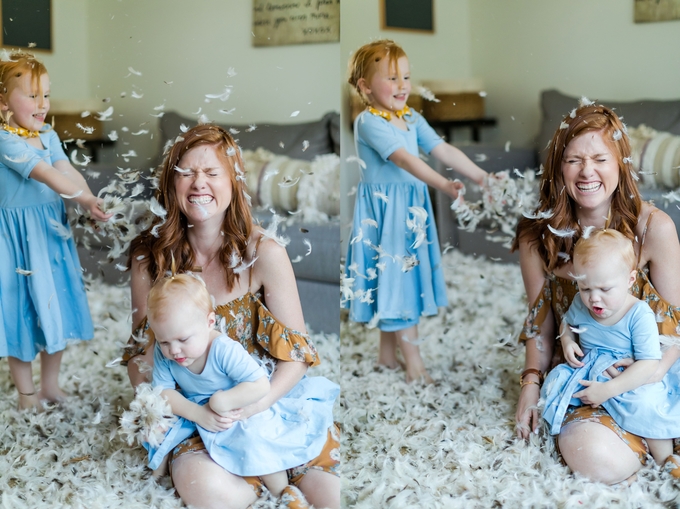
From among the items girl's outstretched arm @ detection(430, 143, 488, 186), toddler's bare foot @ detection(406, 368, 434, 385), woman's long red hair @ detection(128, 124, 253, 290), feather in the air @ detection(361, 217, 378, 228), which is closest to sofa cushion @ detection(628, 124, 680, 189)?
girl's outstretched arm @ detection(430, 143, 488, 186)

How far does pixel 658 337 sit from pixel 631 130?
0.43 metres

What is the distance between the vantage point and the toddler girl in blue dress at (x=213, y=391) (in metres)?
1.10

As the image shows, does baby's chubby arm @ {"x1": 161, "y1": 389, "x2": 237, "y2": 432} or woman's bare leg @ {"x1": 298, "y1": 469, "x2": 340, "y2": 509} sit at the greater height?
baby's chubby arm @ {"x1": 161, "y1": 389, "x2": 237, "y2": 432}

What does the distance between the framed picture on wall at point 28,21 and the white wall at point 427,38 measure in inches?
23.0

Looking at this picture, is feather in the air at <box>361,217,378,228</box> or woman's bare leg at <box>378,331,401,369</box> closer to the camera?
feather in the air at <box>361,217,378,228</box>

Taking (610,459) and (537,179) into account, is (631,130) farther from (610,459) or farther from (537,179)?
(610,459)

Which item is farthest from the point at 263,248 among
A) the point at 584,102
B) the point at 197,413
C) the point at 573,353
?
the point at 584,102

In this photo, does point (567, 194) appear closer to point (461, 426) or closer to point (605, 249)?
point (605, 249)

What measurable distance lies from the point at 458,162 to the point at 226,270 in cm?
69

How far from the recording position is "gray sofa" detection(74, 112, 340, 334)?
127 centimetres

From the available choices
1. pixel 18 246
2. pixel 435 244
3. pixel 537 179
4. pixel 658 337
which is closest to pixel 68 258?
pixel 18 246

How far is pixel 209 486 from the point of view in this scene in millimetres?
1112

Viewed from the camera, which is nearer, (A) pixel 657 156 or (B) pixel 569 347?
(B) pixel 569 347

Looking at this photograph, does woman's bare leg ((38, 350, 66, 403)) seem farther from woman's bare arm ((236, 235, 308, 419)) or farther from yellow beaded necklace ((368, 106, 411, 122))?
yellow beaded necklace ((368, 106, 411, 122))
